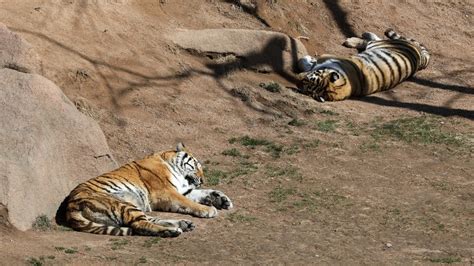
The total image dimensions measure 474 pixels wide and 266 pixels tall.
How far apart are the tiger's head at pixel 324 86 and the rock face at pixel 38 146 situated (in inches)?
138

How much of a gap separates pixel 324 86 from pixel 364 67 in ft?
3.06

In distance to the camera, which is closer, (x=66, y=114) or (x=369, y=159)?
(x=66, y=114)

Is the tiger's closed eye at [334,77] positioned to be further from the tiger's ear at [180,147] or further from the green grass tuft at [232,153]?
the tiger's ear at [180,147]

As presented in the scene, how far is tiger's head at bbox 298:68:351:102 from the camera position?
1104cm

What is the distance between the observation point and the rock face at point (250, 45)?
10.8 meters

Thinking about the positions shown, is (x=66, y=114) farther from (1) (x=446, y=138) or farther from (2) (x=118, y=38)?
(1) (x=446, y=138)

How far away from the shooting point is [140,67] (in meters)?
9.93

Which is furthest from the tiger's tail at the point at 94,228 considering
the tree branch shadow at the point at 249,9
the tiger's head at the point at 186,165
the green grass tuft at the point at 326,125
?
the tree branch shadow at the point at 249,9

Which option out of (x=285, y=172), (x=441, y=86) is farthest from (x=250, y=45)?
(x=285, y=172)

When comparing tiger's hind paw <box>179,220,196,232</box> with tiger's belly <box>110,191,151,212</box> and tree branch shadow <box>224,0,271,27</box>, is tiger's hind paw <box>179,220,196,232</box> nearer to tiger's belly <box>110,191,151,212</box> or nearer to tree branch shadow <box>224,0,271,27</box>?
tiger's belly <box>110,191,151,212</box>

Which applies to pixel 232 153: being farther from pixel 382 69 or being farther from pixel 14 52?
pixel 382 69

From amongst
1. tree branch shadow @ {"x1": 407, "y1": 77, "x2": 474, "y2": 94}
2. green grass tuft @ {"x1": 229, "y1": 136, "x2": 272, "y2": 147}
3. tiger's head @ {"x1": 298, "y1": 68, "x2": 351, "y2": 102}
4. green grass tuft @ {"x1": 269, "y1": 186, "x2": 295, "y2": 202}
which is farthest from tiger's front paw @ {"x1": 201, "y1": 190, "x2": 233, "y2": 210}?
tree branch shadow @ {"x1": 407, "y1": 77, "x2": 474, "y2": 94}

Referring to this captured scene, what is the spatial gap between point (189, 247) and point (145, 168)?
134 centimetres

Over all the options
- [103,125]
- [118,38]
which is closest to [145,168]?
[103,125]
